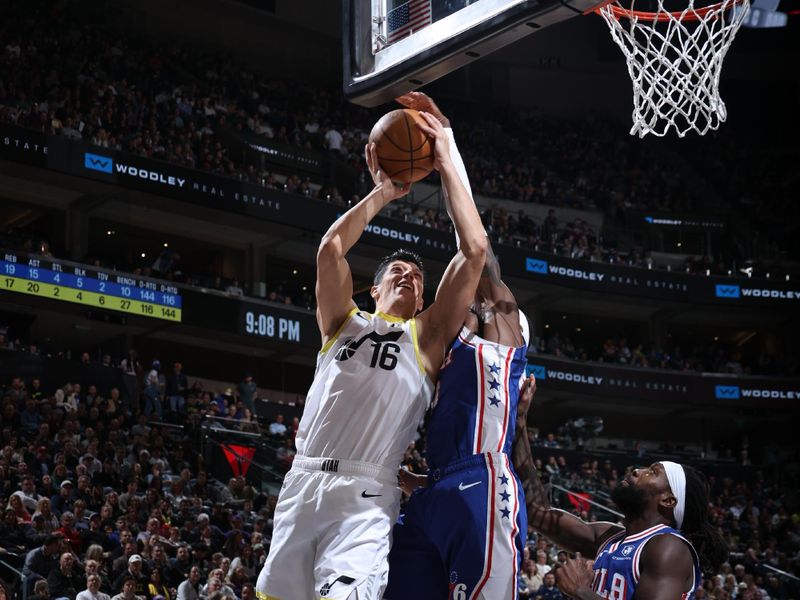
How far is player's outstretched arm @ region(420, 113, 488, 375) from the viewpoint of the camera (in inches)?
173

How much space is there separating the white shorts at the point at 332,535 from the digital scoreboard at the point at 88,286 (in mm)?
14744

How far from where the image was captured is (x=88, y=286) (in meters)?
18.9

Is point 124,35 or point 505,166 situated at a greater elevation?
point 124,35

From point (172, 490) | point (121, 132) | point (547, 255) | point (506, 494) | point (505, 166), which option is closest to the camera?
point (506, 494)

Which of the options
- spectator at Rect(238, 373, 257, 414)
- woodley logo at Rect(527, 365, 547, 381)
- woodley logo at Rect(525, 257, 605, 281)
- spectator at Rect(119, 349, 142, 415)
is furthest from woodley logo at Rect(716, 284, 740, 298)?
spectator at Rect(119, 349, 142, 415)

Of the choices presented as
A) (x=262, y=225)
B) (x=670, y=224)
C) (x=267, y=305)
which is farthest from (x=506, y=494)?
(x=670, y=224)

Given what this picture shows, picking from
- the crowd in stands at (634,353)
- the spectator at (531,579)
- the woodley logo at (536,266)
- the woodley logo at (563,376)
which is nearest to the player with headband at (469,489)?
the spectator at (531,579)

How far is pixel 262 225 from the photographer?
23.4m

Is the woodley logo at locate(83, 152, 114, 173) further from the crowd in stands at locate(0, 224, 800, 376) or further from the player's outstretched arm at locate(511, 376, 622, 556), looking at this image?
the player's outstretched arm at locate(511, 376, 622, 556)

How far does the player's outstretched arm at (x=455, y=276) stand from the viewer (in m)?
4.41

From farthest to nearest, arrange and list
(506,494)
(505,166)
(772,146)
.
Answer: (772,146) → (505,166) → (506,494)

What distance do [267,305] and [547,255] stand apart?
7276 mm

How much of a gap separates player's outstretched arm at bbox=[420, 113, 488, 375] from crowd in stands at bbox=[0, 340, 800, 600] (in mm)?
5577

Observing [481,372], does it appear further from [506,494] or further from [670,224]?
[670,224]
